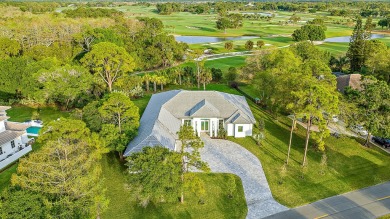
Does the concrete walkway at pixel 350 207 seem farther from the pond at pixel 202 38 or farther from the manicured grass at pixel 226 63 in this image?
the pond at pixel 202 38

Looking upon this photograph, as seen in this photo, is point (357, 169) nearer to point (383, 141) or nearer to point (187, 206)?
point (383, 141)

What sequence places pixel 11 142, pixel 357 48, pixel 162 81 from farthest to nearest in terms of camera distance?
1. pixel 357 48
2. pixel 162 81
3. pixel 11 142

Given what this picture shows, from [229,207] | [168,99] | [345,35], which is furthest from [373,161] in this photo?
[345,35]

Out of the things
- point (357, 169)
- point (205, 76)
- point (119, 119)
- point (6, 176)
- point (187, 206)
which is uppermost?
point (119, 119)

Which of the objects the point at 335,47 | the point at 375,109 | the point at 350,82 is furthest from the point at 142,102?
the point at 335,47

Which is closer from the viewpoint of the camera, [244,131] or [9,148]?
[9,148]

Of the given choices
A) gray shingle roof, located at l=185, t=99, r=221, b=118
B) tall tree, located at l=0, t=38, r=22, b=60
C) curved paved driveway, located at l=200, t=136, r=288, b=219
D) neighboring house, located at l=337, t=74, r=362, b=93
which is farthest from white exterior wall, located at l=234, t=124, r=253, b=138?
tall tree, located at l=0, t=38, r=22, b=60
